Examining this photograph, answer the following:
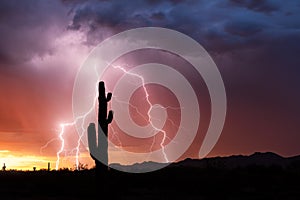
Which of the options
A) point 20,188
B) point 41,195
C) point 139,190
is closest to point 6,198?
point 41,195

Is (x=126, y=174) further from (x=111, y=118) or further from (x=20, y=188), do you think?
(x=111, y=118)

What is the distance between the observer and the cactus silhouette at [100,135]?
1977 cm

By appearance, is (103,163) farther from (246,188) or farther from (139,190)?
(246,188)

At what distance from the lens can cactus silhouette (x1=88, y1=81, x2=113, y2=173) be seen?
64.8 ft

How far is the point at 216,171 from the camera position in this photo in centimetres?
3872

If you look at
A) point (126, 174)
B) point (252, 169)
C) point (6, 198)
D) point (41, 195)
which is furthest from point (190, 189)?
point (252, 169)

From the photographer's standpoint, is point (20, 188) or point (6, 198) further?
point (20, 188)

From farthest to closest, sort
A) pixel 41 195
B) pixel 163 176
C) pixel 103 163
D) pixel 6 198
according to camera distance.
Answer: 1. pixel 163 176
2. pixel 41 195
3. pixel 6 198
4. pixel 103 163

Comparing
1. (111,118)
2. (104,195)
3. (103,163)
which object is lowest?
(104,195)

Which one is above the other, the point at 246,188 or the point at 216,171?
the point at 216,171

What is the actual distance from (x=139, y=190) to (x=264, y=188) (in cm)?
785

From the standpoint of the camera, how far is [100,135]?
20.0 metres

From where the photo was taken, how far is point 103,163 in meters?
19.7

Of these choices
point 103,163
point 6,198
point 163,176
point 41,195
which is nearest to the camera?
point 103,163
